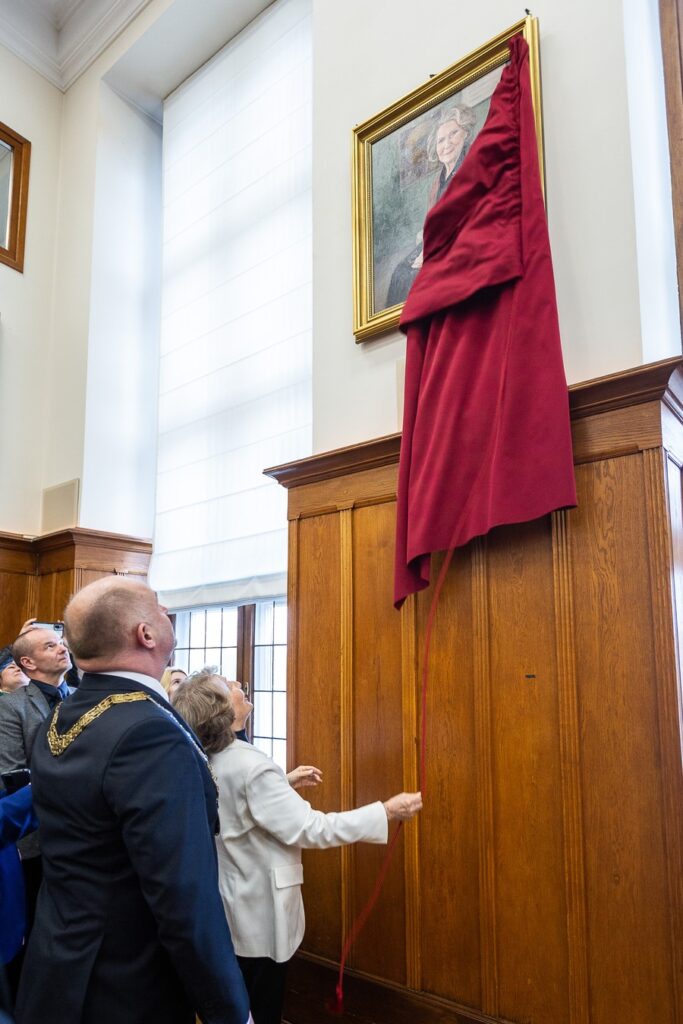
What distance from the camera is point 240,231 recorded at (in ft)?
19.0

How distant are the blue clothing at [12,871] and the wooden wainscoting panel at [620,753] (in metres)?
1.81

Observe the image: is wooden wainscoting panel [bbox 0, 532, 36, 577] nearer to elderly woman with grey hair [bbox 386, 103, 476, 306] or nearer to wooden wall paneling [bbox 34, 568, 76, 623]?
wooden wall paneling [bbox 34, 568, 76, 623]

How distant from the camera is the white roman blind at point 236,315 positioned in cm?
520

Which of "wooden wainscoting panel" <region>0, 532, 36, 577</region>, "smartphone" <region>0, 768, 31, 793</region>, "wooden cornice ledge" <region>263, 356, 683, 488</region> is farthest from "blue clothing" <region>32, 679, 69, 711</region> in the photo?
"wooden wainscoting panel" <region>0, 532, 36, 577</region>

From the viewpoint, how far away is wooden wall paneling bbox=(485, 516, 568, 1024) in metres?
2.76

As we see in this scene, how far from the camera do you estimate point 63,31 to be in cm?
689

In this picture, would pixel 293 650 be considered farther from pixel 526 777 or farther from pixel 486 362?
pixel 486 362

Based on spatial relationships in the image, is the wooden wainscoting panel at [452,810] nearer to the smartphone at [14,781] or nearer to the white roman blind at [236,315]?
the smartphone at [14,781]

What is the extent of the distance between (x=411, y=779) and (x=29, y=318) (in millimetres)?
5046

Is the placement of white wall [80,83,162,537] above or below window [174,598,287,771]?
above

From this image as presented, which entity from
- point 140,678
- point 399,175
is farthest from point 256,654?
point 140,678

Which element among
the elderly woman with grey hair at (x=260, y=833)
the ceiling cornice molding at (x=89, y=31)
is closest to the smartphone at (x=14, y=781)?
the elderly woman with grey hair at (x=260, y=833)

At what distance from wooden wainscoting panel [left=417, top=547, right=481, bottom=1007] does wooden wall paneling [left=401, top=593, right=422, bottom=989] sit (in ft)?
0.09

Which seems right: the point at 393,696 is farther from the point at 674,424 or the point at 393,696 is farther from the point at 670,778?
the point at 674,424
